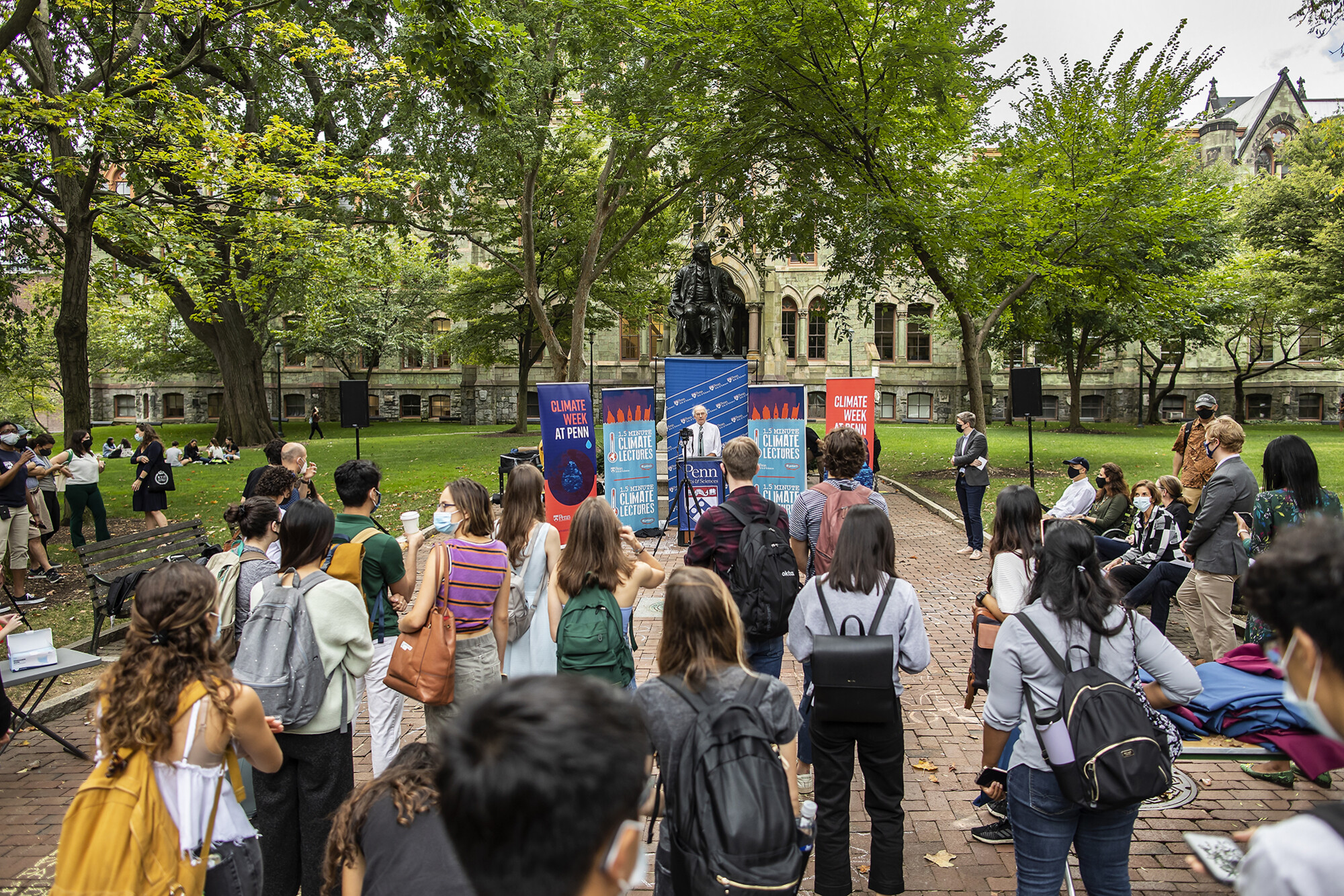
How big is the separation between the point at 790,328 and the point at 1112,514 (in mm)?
35560

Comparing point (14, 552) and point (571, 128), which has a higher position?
point (571, 128)

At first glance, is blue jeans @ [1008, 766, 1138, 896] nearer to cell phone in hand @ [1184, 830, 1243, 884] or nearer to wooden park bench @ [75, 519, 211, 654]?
cell phone in hand @ [1184, 830, 1243, 884]

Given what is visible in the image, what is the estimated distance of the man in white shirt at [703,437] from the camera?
11609 millimetres

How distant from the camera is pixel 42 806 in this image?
4.75 metres

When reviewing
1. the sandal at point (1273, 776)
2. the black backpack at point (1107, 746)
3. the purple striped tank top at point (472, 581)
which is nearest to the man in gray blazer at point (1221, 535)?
the sandal at point (1273, 776)

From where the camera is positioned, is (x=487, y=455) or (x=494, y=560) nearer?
(x=494, y=560)

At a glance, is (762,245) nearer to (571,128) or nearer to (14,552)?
(571,128)

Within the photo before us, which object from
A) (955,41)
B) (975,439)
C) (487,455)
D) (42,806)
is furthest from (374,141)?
(42,806)

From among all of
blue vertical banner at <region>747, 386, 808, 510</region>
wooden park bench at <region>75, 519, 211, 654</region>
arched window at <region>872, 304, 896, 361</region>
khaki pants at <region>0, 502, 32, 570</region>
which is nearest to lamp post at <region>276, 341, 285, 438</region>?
khaki pants at <region>0, 502, 32, 570</region>

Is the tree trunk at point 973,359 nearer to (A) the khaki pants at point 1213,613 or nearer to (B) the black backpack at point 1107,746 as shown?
(A) the khaki pants at point 1213,613

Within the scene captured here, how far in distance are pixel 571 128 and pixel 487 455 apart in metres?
10.0

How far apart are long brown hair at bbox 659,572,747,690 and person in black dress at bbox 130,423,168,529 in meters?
11.2

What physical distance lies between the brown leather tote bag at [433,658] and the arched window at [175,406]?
4887 centimetres

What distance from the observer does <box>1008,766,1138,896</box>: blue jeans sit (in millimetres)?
2820
